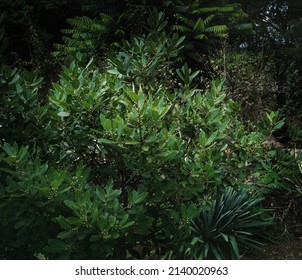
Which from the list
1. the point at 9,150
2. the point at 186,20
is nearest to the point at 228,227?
the point at 9,150

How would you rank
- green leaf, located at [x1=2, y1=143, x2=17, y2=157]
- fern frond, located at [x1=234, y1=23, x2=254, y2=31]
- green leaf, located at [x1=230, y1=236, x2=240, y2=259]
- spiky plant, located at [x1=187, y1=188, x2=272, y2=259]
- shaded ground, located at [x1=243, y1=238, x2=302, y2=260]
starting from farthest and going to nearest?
1. fern frond, located at [x1=234, y1=23, x2=254, y2=31]
2. shaded ground, located at [x1=243, y1=238, x2=302, y2=260]
3. spiky plant, located at [x1=187, y1=188, x2=272, y2=259]
4. green leaf, located at [x1=230, y1=236, x2=240, y2=259]
5. green leaf, located at [x1=2, y1=143, x2=17, y2=157]

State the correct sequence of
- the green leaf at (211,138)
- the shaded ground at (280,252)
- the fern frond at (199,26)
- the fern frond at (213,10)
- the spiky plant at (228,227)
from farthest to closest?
the fern frond at (213,10)
the fern frond at (199,26)
the shaded ground at (280,252)
the spiky plant at (228,227)
the green leaf at (211,138)

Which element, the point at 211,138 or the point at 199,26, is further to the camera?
the point at 199,26

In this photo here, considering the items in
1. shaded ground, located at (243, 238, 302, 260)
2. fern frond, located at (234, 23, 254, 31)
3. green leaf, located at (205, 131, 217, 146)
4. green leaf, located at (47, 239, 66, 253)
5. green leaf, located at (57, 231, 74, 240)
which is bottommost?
shaded ground, located at (243, 238, 302, 260)

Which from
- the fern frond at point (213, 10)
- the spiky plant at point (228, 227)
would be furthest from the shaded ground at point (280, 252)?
the fern frond at point (213, 10)

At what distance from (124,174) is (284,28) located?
19.7 meters

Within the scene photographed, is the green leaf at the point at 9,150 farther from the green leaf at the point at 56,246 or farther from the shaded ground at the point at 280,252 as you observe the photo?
the shaded ground at the point at 280,252

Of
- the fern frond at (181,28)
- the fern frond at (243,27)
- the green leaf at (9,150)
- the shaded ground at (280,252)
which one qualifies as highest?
the green leaf at (9,150)

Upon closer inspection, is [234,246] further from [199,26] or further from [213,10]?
[213,10]

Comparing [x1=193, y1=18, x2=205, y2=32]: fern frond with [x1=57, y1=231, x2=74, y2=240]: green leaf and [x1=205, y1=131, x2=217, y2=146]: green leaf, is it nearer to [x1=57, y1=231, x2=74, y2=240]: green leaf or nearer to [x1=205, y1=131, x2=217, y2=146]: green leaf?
[x1=205, y1=131, x2=217, y2=146]: green leaf

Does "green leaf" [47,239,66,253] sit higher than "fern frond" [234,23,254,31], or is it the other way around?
"green leaf" [47,239,66,253]

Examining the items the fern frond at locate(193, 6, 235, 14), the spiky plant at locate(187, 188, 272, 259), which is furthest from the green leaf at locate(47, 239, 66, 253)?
the fern frond at locate(193, 6, 235, 14)

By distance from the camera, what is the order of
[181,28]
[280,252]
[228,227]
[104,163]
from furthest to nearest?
[181,28]
[280,252]
[228,227]
[104,163]
